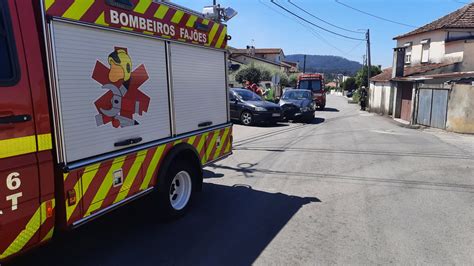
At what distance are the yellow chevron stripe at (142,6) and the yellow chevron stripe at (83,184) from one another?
1777 millimetres

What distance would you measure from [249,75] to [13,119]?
42656mm

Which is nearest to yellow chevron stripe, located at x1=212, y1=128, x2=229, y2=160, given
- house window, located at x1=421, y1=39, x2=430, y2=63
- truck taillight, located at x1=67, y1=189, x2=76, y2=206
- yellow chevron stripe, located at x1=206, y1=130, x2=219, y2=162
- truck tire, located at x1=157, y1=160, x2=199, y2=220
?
yellow chevron stripe, located at x1=206, y1=130, x2=219, y2=162

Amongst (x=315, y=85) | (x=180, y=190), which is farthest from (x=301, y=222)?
(x=315, y=85)

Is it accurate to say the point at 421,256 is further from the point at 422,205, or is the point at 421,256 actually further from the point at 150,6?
the point at 150,6

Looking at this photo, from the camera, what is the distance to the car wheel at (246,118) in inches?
645

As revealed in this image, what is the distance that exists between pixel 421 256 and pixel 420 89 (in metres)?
16.0

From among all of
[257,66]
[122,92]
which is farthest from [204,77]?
[257,66]

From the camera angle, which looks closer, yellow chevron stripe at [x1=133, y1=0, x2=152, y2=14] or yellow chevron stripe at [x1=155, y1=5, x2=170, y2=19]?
yellow chevron stripe at [x1=133, y1=0, x2=152, y2=14]

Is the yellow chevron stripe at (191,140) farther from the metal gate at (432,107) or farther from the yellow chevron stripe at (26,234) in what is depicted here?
the metal gate at (432,107)

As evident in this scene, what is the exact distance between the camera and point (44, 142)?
9.43 feet

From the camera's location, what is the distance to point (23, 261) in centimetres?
362

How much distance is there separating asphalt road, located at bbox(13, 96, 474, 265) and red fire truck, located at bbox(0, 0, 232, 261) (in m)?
0.59

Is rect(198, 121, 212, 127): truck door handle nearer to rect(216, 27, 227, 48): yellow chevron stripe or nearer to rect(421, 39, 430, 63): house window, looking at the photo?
rect(216, 27, 227, 48): yellow chevron stripe

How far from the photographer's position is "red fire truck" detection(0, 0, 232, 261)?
2.67 meters
